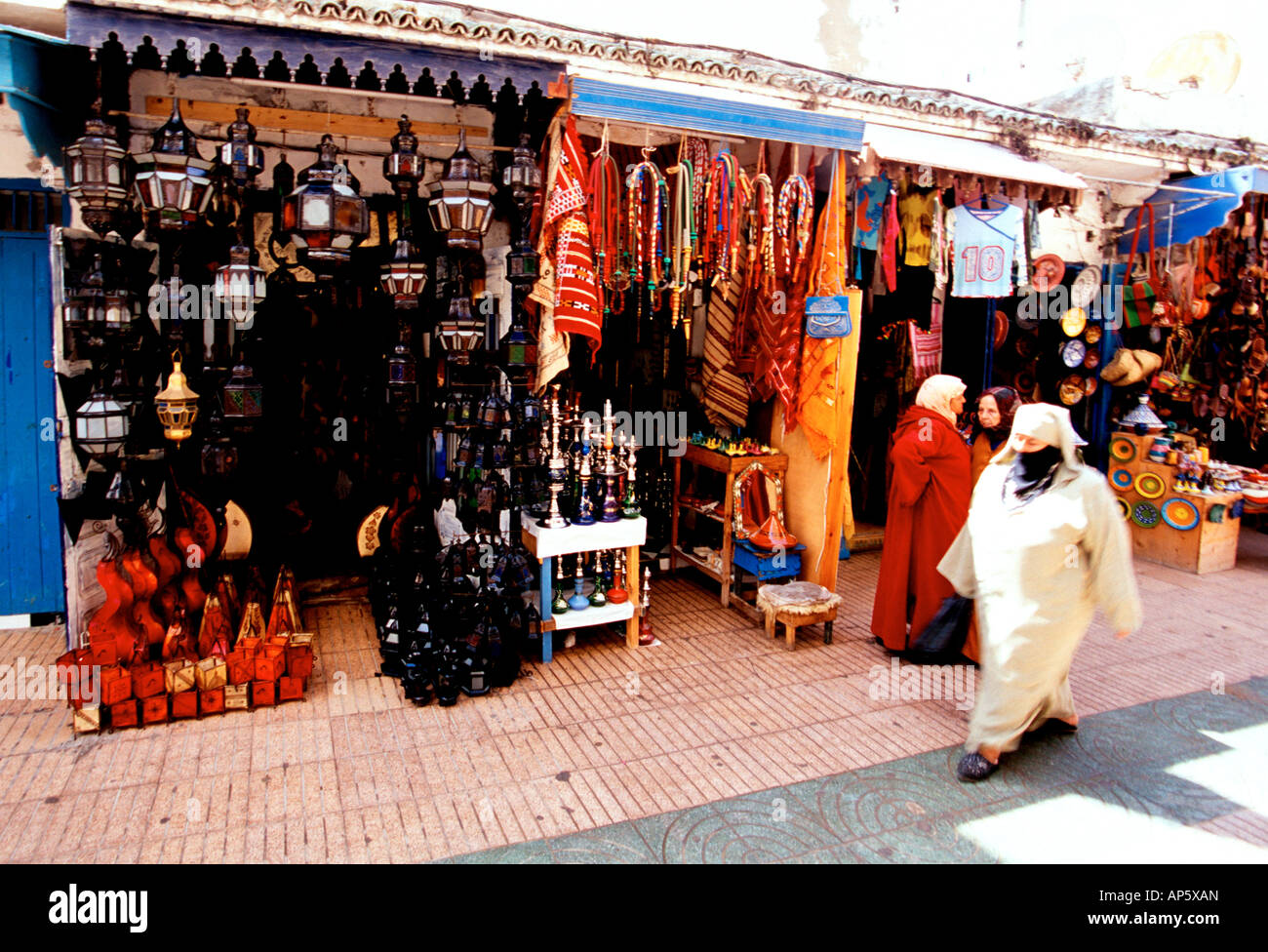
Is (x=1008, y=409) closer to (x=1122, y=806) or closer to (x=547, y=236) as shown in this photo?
(x=1122, y=806)

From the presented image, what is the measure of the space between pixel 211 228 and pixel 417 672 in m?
3.05

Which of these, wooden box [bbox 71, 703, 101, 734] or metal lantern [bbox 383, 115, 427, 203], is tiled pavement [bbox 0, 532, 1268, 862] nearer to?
wooden box [bbox 71, 703, 101, 734]

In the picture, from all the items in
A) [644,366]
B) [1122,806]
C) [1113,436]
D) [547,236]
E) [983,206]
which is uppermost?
[983,206]

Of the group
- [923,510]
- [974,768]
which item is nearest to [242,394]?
[923,510]

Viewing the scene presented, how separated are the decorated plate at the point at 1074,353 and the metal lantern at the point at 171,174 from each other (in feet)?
25.1

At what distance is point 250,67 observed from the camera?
476 cm

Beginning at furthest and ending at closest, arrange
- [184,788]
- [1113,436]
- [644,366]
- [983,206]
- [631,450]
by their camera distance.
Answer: [1113,436] → [644,366] → [983,206] → [631,450] → [184,788]

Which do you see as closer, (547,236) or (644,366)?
(547,236)

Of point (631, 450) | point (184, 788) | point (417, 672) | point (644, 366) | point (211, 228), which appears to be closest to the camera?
point (184, 788)

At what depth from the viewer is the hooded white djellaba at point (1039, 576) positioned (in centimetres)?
367

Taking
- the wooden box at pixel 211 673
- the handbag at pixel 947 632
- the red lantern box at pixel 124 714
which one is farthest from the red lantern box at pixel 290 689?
the handbag at pixel 947 632

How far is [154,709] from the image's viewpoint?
425 cm

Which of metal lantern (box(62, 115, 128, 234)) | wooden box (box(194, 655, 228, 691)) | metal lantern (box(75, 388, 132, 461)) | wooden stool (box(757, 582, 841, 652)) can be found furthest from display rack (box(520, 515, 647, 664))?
metal lantern (box(62, 115, 128, 234))
